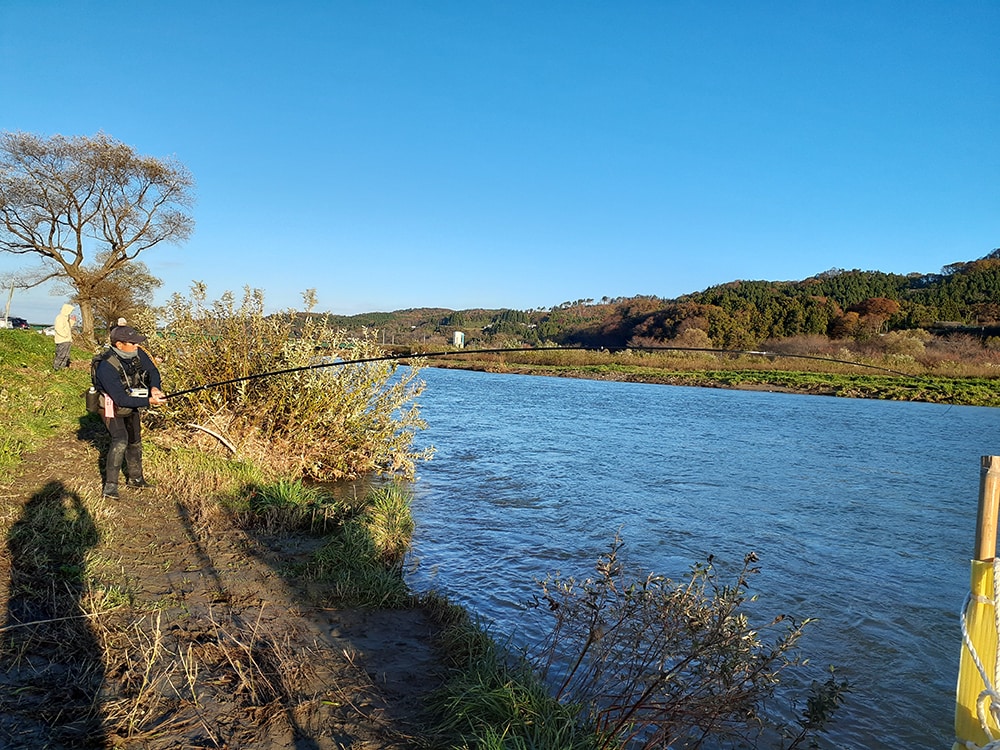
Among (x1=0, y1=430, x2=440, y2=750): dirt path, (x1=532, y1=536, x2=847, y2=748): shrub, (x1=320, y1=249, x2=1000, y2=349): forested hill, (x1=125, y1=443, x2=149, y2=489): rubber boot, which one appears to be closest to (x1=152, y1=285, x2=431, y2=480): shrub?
(x1=125, y1=443, x2=149, y2=489): rubber boot

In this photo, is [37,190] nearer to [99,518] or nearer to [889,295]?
[99,518]

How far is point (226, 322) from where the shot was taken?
10227 millimetres

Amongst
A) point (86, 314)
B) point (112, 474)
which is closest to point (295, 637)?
point (112, 474)

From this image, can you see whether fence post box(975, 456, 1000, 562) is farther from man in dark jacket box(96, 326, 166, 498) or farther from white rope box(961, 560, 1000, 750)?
man in dark jacket box(96, 326, 166, 498)

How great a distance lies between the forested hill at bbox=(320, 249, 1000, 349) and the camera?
8012cm

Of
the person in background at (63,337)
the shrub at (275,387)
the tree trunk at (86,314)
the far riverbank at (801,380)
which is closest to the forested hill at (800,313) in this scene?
the far riverbank at (801,380)

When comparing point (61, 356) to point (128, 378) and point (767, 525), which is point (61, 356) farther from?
point (767, 525)

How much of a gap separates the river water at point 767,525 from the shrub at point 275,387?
1807mm

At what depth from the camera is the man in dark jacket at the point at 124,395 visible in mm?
7094

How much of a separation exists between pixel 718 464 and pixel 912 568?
7.37 m

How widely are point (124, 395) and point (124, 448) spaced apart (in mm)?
639

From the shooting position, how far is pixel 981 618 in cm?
302

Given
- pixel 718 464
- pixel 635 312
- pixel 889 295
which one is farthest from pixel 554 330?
pixel 718 464

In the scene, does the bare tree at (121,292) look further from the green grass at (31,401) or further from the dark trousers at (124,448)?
the dark trousers at (124,448)
